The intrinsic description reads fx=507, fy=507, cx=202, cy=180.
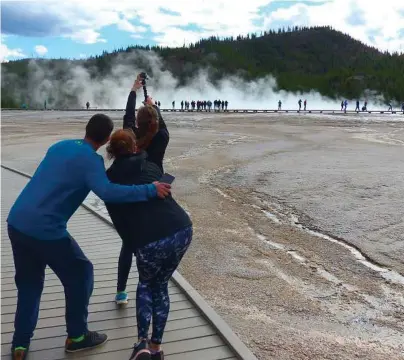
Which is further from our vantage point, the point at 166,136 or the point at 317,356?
the point at 317,356

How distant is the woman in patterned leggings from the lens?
2908 millimetres

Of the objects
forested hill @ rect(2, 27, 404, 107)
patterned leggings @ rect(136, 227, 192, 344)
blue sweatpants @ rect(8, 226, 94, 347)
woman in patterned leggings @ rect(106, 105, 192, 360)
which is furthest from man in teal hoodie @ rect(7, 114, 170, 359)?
forested hill @ rect(2, 27, 404, 107)

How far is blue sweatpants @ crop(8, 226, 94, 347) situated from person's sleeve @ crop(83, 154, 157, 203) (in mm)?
411

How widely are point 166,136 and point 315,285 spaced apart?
3033 mm

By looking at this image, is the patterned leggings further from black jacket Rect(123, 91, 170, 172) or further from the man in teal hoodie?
black jacket Rect(123, 91, 170, 172)

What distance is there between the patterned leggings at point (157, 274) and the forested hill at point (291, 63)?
293ft

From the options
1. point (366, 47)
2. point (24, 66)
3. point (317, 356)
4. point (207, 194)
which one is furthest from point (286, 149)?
point (366, 47)

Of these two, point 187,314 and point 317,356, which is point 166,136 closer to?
point 187,314

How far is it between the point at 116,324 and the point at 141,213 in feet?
4.07

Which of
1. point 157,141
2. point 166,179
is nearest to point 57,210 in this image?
point 166,179

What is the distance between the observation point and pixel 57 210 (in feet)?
9.68

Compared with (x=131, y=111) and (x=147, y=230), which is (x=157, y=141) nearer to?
(x=131, y=111)

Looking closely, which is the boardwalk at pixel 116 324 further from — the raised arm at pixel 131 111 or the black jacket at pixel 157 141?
the raised arm at pixel 131 111

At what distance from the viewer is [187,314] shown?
3.95 metres
